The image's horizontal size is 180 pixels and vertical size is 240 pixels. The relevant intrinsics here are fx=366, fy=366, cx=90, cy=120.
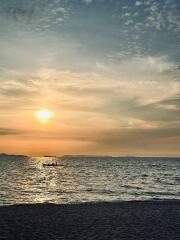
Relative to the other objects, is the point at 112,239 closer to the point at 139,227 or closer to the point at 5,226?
the point at 139,227

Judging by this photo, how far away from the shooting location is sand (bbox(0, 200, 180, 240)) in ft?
65.9

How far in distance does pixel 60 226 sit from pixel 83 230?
6.76 feet

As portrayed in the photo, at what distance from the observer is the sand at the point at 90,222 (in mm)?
20078

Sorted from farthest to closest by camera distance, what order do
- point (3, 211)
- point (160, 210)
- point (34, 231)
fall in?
point (160, 210)
point (3, 211)
point (34, 231)

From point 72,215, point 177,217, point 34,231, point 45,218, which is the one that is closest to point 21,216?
point 45,218

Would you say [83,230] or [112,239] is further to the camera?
[83,230]

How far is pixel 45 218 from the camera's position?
26.2 m

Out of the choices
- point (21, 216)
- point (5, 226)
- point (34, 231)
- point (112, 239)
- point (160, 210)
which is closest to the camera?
point (112, 239)

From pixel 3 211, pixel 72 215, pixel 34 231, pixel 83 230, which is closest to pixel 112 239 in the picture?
pixel 83 230

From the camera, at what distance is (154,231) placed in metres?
21.5

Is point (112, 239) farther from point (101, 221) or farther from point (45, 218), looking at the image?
point (45, 218)

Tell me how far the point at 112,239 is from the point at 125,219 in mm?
7150

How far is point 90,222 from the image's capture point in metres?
24.3

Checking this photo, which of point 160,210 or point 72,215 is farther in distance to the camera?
point 160,210
